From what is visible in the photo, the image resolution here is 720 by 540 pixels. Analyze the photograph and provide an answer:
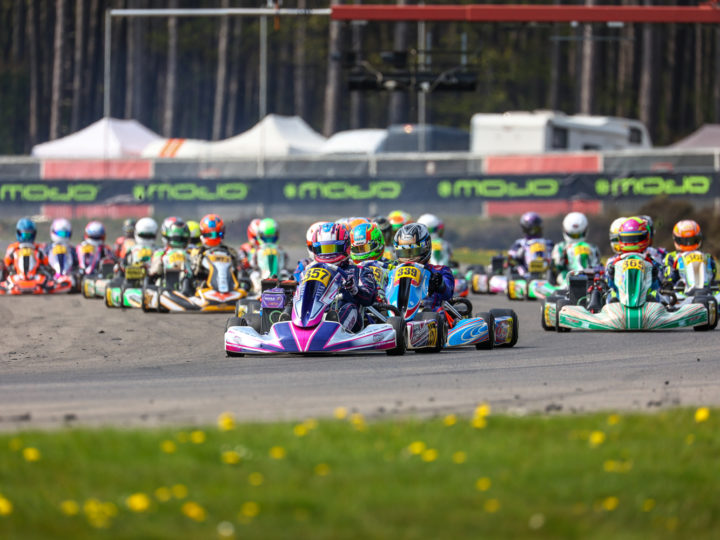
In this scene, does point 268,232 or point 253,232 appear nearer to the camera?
point 268,232

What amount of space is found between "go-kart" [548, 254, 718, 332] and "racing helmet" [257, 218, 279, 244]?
21.3 feet

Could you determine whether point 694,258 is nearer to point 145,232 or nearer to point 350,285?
Answer: point 350,285

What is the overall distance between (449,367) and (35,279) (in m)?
13.8

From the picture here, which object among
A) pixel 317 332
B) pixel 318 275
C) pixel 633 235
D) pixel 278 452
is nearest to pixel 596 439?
pixel 278 452

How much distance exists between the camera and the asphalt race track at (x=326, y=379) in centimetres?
852

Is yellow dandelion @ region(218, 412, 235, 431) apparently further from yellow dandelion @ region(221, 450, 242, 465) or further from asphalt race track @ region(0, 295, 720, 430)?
yellow dandelion @ region(221, 450, 242, 465)

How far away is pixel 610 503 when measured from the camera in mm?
5906

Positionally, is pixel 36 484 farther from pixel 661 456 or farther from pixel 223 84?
pixel 223 84

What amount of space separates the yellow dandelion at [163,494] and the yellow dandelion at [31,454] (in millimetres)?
794

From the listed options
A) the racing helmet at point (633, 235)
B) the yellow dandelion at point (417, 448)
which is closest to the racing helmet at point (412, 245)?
the racing helmet at point (633, 235)

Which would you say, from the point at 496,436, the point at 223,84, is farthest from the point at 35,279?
the point at 223,84

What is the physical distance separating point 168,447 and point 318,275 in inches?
229

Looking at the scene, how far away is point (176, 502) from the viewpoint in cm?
578

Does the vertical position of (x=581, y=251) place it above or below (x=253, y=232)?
below
